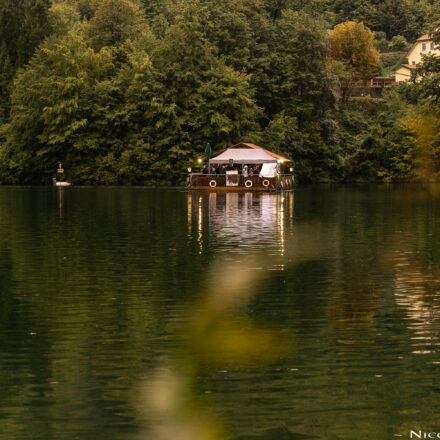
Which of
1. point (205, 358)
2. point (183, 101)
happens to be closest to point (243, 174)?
point (183, 101)

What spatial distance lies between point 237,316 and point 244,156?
6429 centimetres

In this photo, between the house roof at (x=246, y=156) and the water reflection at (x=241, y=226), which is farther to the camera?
the house roof at (x=246, y=156)

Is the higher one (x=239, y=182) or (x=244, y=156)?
(x=244, y=156)

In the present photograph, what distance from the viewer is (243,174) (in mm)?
75312

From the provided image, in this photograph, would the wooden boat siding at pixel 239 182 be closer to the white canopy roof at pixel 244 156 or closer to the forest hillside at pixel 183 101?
the white canopy roof at pixel 244 156

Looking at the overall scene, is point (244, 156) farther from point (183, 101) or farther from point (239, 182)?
point (183, 101)

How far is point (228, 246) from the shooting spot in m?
24.2

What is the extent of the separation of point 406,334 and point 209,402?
4.27m

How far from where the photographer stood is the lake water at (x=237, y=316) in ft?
26.0

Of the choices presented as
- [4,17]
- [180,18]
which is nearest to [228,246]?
[180,18]

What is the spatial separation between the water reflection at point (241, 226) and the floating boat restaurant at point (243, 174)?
Result: 2367 centimetres

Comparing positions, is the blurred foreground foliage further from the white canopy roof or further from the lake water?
the white canopy roof

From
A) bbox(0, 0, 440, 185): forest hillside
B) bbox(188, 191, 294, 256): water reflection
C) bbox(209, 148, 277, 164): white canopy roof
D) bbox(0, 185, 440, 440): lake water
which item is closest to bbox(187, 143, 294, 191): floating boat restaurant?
bbox(209, 148, 277, 164): white canopy roof

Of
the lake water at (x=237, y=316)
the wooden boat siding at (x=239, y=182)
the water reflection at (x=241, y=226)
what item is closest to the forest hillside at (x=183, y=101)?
the wooden boat siding at (x=239, y=182)
